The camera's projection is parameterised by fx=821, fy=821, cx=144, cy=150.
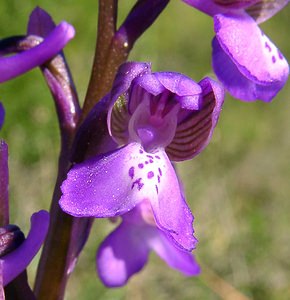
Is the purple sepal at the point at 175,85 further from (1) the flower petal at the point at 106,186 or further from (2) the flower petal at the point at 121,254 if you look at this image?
(2) the flower petal at the point at 121,254

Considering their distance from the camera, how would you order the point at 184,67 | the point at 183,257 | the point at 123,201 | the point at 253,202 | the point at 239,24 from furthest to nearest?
the point at 184,67 → the point at 253,202 → the point at 183,257 → the point at 239,24 → the point at 123,201

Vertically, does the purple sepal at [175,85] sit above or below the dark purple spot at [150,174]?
above

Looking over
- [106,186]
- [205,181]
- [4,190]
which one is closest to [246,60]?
[106,186]

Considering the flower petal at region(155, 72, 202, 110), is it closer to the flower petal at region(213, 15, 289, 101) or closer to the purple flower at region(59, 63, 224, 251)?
the purple flower at region(59, 63, 224, 251)

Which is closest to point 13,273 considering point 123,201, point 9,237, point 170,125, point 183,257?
point 9,237

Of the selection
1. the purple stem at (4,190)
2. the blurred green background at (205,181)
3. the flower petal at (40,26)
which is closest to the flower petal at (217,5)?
the flower petal at (40,26)

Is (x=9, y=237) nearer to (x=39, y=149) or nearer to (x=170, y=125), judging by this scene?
(x=170, y=125)

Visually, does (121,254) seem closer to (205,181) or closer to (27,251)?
(27,251)

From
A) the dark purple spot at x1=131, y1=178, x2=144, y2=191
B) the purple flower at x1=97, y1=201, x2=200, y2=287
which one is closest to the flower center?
the dark purple spot at x1=131, y1=178, x2=144, y2=191
